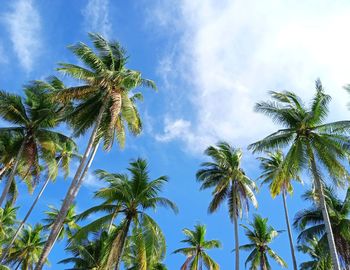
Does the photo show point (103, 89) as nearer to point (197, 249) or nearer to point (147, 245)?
point (147, 245)

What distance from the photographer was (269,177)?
3130cm

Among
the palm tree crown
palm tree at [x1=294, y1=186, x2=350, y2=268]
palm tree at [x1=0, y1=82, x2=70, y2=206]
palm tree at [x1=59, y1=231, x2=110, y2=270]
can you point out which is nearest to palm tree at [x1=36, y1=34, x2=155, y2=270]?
the palm tree crown

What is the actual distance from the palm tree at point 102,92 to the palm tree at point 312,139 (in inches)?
294

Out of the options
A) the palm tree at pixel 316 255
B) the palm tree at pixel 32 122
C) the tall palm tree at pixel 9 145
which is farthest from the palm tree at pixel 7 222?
the palm tree at pixel 316 255

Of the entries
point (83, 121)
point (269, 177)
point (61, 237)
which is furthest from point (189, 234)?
point (83, 121)

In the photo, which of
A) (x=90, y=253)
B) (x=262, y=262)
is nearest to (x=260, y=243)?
(x=262, y=262)

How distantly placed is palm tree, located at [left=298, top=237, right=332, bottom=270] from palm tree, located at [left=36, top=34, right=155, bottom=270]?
16909mm

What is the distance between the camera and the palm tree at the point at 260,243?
103 ft

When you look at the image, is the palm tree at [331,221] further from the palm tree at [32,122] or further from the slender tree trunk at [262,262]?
the palm tree at [32,122]

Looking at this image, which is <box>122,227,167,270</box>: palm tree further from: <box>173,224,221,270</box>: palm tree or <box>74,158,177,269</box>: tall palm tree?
<box>173,224,221,270</box>: palm tree

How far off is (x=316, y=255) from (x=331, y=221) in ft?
22.8

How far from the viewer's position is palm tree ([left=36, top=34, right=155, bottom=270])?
742 inches

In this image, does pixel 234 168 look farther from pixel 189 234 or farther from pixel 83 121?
pixel 83 121

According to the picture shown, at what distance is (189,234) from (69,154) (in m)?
13.0
